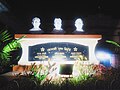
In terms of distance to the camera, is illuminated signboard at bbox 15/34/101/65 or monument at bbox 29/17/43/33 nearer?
illuminated signboard at bbox 15/34/101/65

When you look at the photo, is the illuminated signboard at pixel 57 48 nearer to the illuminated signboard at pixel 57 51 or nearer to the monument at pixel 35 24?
the illuminated signboard at pixel 57 51

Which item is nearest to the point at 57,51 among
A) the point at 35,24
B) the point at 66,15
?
the point at 35,24

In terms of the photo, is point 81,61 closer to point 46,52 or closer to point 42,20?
point 46,52

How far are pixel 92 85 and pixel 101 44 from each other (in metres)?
10.00

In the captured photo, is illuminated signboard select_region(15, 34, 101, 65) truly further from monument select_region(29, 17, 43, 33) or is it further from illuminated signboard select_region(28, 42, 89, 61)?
monument select_region(29, 17, 43, 33)

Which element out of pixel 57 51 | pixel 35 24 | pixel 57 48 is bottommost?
pixel 57 51

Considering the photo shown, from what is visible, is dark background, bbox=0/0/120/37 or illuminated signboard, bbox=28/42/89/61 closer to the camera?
illuminated signboard, bbox=28/42/89/61

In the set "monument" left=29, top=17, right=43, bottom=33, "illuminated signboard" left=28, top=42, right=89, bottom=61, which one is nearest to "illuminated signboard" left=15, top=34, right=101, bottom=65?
"illuminated signboard" left=28, top=42, right=89, bottom=61

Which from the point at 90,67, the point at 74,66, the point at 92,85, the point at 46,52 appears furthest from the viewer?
the point at 46,52

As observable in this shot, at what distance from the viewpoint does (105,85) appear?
31.3 feet

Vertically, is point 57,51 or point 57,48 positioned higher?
point 57,48

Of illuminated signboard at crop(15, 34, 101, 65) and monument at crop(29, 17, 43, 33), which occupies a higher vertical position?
monument at crop(29, 17, 43, 33)

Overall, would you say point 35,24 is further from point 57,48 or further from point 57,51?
point 57,51

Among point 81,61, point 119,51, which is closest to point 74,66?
point 81,61
